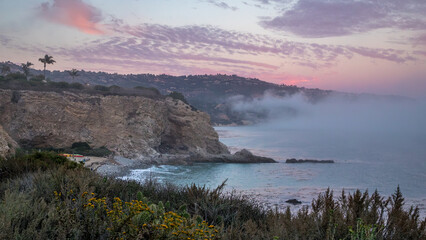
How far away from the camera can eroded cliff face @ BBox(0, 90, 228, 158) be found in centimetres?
3872

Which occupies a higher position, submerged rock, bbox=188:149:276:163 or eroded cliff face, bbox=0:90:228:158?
eroded cliff face, bbox=0:90:228:158

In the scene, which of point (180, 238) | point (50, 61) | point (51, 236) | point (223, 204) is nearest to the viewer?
point (180, 238)

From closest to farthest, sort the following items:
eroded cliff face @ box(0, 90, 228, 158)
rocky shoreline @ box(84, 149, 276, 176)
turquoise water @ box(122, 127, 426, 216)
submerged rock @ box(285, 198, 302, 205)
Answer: submerged rock @ box(285, 198, 302, 205) < turquoise water @ box(122, 127, 426, 216) < rocky shoreline @ box(84, 149, 276, 176) < eroded cliff face @ box(0, 90, 228, 158)

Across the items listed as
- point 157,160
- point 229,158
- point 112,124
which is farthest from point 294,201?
point 112,124

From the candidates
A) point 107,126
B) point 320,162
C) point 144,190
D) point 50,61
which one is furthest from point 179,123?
point 144,190

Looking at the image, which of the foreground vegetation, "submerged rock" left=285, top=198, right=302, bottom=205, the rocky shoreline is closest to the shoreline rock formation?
the rocky shoreline

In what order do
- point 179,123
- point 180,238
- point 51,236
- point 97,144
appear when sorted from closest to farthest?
point 180,238
point 51,236
point 97,144
point 179,123

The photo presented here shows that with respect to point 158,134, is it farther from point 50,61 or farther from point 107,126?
point 50,61

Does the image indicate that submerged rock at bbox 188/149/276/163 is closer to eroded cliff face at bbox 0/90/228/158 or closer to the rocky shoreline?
the rocky shoreline

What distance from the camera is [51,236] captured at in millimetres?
4348

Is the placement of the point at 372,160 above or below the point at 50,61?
below

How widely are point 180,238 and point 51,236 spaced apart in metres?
1.73

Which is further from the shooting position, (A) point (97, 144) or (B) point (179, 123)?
(B) point (179, 123)

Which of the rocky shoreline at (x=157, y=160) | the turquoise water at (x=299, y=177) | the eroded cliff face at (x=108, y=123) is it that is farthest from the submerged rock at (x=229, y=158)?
the turquoise water at (x=299, y=177)
